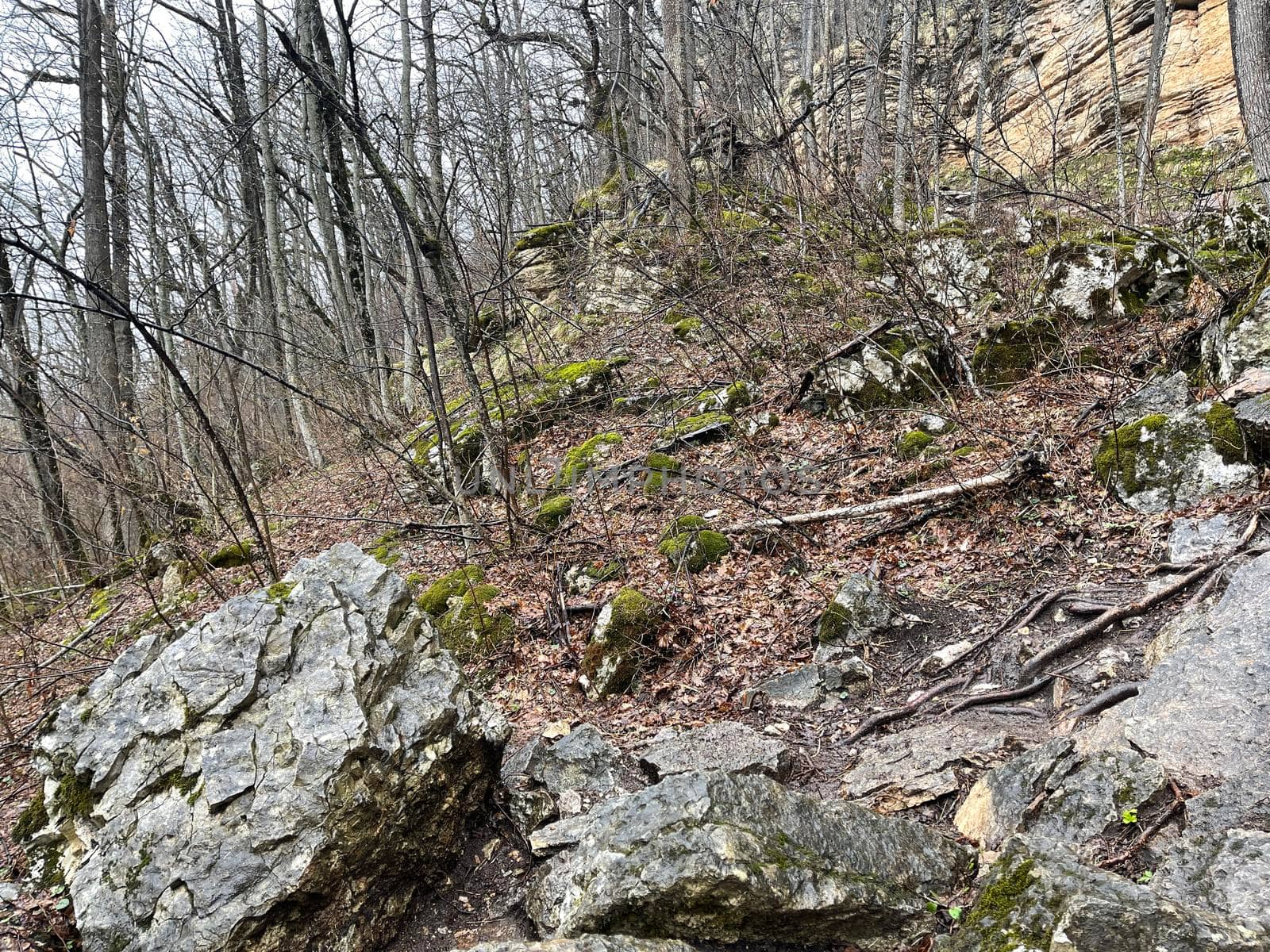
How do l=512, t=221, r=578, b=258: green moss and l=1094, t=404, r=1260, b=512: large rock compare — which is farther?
l=512, t=221, r=578, b=258: green moss

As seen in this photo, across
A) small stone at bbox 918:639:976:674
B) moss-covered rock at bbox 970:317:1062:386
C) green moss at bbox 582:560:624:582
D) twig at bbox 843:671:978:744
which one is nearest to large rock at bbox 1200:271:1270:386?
moss-covered rock at bbox 970:317:1062:386

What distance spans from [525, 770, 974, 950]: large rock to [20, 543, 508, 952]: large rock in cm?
98

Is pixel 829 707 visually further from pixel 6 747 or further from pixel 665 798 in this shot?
pixel 6 747

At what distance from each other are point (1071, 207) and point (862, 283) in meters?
5.45

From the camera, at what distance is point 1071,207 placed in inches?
464

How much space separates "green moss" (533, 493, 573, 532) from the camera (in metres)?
6.95

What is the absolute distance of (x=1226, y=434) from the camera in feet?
15.1

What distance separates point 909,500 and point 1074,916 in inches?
168

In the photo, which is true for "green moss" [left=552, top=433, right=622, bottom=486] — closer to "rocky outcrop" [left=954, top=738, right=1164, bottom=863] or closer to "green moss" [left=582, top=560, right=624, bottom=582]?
"green moss" [left=582, top=560, right=624, bottom=582]

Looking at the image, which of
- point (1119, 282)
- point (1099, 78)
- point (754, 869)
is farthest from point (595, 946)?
point (1099, 78)

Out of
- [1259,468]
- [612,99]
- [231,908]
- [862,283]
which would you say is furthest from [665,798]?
[612,99]

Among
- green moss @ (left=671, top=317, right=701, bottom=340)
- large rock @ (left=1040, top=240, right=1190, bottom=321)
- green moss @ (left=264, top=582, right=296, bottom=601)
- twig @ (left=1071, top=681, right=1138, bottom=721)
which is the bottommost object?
twig @ (left=1071, top=681, right=1138, bottom=721)

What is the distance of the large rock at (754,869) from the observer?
7.52 feet

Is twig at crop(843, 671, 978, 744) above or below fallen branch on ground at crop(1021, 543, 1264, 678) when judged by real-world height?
below
